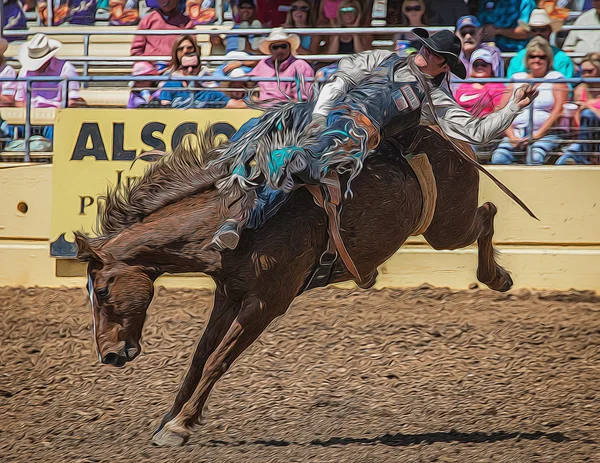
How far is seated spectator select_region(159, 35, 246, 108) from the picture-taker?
712 centimetres

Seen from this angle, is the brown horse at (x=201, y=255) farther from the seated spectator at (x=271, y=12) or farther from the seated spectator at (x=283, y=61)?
the seated spectator at (x=271, y=12)

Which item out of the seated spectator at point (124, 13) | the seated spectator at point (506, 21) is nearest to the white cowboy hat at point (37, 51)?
the seated spectator at point (124, 13)

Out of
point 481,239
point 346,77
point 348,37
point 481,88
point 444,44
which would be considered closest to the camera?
point 346,77

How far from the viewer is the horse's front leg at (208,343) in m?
4.44

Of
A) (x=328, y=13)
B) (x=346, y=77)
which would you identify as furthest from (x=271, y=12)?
(x=346, y=77)

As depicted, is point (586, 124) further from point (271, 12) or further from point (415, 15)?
point (271, 12)

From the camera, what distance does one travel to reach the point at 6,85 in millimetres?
8000

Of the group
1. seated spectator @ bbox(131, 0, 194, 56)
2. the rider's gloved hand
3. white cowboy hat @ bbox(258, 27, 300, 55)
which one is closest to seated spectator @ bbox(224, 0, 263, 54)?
seated spectator @ bbox(131, 0, 194, 56)

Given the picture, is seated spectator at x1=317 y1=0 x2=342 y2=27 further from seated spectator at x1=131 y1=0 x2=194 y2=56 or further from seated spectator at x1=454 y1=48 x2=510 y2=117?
seated spectator at x1=454 y1=48 x2=510 y2=117

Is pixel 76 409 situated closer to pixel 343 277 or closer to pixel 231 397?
pixel 231 397

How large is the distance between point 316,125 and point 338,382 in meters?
1.83

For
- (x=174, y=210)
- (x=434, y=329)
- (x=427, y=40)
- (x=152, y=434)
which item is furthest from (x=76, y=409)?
(x=427, y=40)

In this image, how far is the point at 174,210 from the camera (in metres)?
4.40

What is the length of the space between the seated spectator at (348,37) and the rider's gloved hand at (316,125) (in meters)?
3.53
